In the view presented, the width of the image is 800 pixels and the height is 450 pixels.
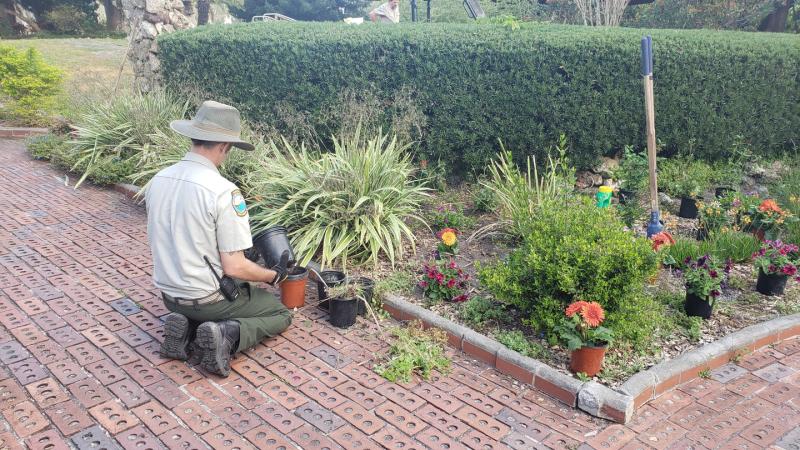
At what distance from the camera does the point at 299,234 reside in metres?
5.32

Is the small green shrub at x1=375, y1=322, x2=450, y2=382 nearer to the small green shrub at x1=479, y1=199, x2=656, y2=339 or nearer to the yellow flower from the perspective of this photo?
the small green shrub at x1=479, y1=199, x2=656, y2=339

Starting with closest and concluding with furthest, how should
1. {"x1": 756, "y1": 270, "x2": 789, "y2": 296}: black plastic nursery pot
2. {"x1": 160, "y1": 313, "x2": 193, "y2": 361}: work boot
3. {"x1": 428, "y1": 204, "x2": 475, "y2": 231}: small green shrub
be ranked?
{"x1": 160, "y1": 313, "x2": 193, "y2": 361}: work boot < {"x1": 756, "y1": 270, "x2": 789, "y2": 296}: black plastic nursery pot < {"x1": 428, "y1": 204, "x2": 475, "y2": 231}: small green shrub

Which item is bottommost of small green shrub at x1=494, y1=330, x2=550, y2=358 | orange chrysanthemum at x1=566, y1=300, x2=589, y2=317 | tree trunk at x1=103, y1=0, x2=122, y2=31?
small green shrub at x1=494, y1=330, x2=550, y2=358

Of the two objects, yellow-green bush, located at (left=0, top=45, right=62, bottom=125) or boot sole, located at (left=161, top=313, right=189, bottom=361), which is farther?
yellow-green bush, located at (left=0, top=45, right=62, bottom=125)

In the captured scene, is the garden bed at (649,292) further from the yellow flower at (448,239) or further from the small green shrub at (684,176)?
the small green shrub at (684,176)

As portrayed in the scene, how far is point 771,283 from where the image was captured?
4.71 meters

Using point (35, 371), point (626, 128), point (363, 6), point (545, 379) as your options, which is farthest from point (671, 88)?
point (363, 6)

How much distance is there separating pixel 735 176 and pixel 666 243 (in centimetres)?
319

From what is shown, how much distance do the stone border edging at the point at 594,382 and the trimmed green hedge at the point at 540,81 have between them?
3.10 metres

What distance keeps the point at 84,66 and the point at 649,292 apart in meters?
14.4

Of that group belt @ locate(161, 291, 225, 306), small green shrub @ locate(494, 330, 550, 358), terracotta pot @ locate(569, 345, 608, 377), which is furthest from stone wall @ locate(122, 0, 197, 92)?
terracotta pot @ locate(569, 345, 608, 377)

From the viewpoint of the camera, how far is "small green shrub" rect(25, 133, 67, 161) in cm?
849

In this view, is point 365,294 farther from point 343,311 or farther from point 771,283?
point 771,283

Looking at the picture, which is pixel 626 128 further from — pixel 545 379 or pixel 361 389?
pixel 361 389
